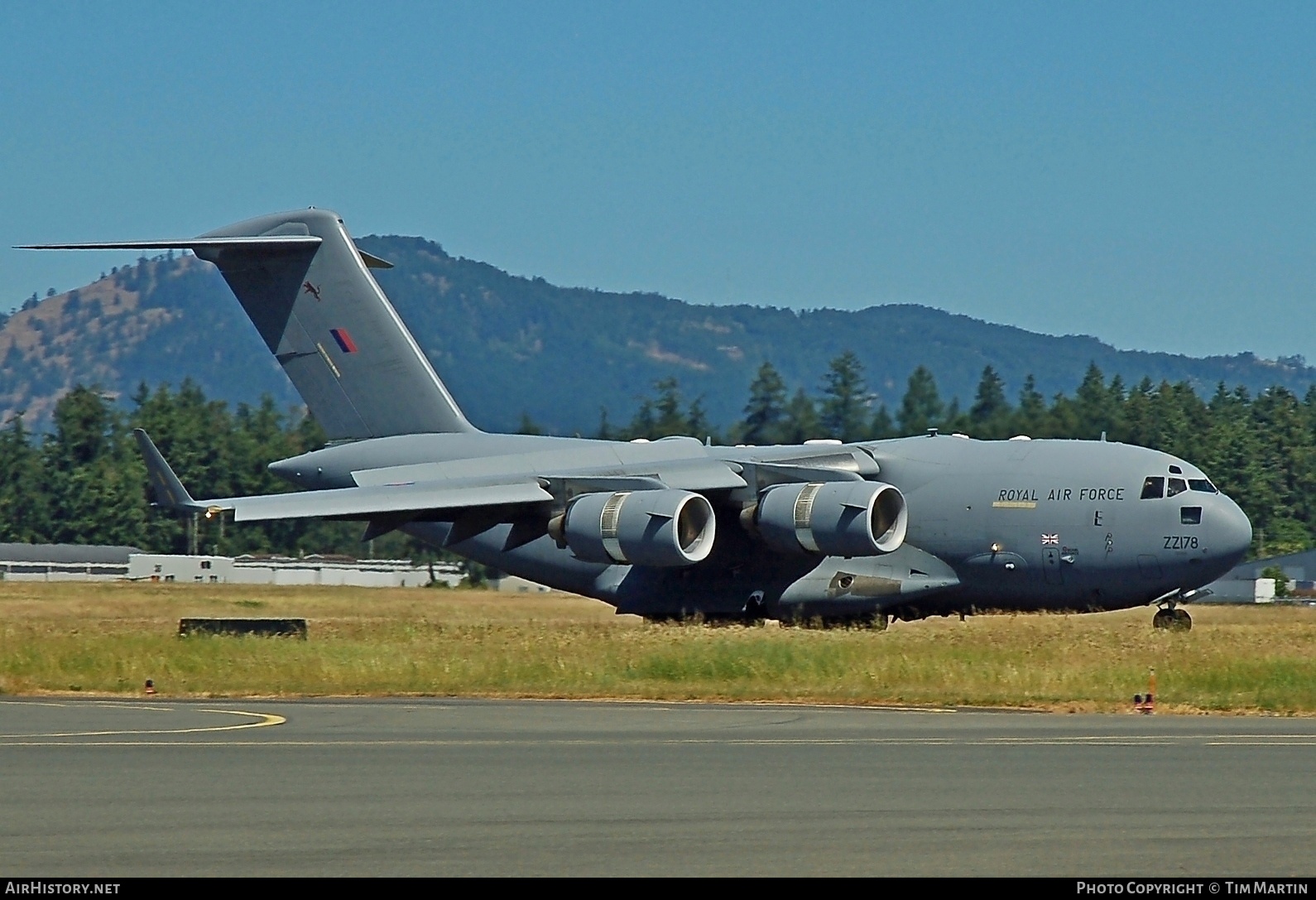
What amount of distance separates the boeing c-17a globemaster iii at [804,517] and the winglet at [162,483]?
0.04 m

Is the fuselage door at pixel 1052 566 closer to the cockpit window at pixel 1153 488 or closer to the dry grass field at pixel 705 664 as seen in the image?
the dry grass field at pixel 705 664

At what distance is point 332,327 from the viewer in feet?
112

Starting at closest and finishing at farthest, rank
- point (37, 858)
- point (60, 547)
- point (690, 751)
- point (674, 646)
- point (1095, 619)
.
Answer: point (37, 858)
point (690, 751)
point (674, 646)
point (1095, 619)
point (60, 547)

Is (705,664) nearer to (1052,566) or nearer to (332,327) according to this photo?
(1052,566)

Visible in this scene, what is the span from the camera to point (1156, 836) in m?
9.46

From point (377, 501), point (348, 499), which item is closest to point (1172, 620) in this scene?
point (377, 501)

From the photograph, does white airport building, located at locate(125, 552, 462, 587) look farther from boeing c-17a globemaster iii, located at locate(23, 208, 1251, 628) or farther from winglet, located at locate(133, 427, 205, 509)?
winglet, located at locate(133, 427, 205, 509)

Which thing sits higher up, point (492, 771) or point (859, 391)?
point (859, 391)

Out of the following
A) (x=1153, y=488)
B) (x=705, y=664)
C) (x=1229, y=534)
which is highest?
(x=1153, y=488)

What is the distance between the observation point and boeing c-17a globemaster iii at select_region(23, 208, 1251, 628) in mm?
28266

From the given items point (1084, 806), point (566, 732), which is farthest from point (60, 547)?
point (1084, 806)

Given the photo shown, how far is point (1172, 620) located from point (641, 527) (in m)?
8.19

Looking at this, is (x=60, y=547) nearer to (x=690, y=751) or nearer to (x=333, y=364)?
(x=333, y=364)

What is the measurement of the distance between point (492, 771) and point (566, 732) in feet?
9.87
